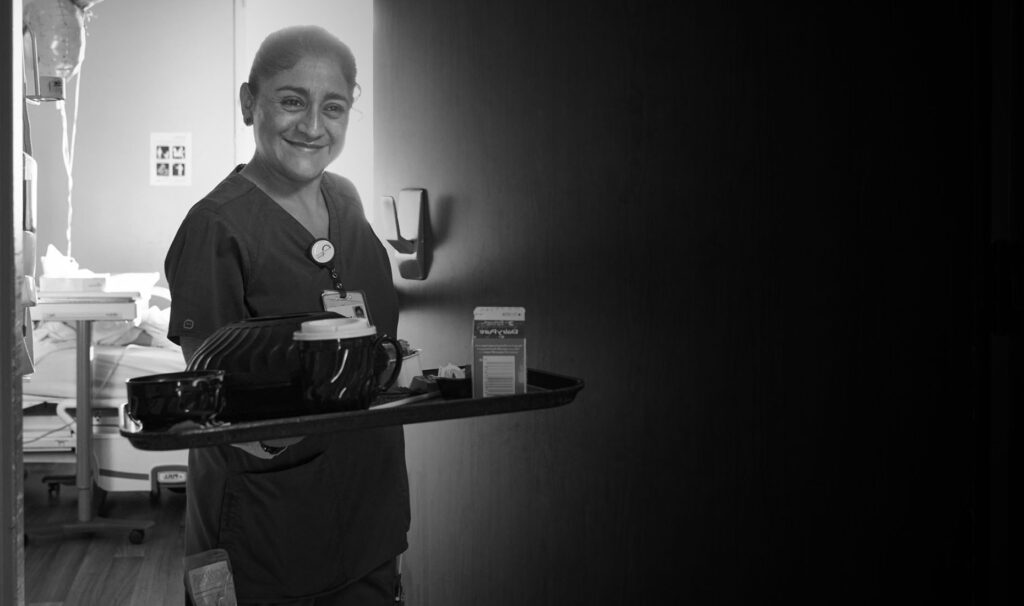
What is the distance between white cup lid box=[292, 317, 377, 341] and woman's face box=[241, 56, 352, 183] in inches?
24.4

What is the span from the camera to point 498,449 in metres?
1.32

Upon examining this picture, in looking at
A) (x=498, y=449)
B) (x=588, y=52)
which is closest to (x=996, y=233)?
(x=588, y=52)

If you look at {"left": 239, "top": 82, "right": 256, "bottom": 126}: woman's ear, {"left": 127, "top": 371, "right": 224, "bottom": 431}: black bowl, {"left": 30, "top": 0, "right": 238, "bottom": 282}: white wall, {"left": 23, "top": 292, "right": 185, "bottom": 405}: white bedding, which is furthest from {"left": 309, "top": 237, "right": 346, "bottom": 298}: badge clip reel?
{"left": 30, "top": 0, "right": 238, "bottom": 282}: white wall

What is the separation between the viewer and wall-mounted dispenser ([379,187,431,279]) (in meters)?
1.61

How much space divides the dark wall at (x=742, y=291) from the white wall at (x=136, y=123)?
135 inches

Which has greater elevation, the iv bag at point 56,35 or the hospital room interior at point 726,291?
the iv bag at point 56,35

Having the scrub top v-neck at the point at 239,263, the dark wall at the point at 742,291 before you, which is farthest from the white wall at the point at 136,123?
the dark wall at the point at 742,291

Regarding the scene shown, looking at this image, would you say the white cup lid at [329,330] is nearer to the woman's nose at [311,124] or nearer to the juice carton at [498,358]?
the juice carton at [498,358]

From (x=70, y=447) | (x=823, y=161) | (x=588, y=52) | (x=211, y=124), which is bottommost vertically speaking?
(x=70, y=447)

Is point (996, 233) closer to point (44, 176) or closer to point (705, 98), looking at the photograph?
point (705, 98)

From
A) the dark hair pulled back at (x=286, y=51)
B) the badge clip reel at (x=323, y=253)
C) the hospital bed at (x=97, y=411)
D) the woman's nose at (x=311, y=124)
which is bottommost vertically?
the hospital bed at (x=97, y=411)

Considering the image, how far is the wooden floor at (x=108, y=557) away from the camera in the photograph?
260 centimetres

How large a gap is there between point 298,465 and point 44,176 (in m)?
3.49

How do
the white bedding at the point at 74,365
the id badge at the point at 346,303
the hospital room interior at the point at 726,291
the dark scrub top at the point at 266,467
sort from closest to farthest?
the hospital room interior at the point at 726,291, the id badge at the point at 346,303, the dark scrub top at the point at 266,467, the white bedding at the point at 74,365
